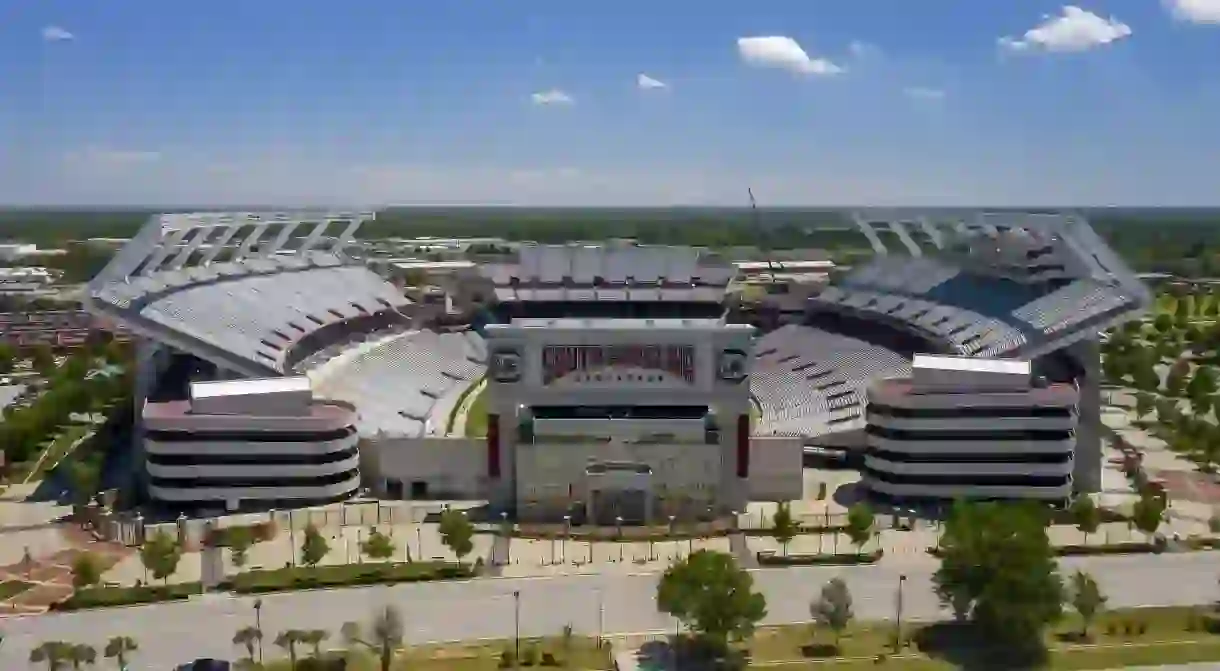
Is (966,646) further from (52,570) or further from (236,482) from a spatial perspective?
(52,570)

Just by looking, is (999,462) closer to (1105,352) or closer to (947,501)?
(947,501)

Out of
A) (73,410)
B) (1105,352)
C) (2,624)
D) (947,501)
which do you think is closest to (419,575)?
(2,624)

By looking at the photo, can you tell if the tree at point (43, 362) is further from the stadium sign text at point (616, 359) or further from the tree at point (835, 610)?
the tree at point (835, 610)

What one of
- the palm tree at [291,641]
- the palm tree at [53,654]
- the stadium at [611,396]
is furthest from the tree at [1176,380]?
the palm tree at [53,654]

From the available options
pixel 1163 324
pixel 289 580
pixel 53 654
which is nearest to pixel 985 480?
pixel 289 580

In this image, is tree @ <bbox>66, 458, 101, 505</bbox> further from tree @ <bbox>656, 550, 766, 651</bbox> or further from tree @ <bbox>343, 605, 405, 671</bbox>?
tree @ <bbox>656, 550, 766, 651</bbox>
